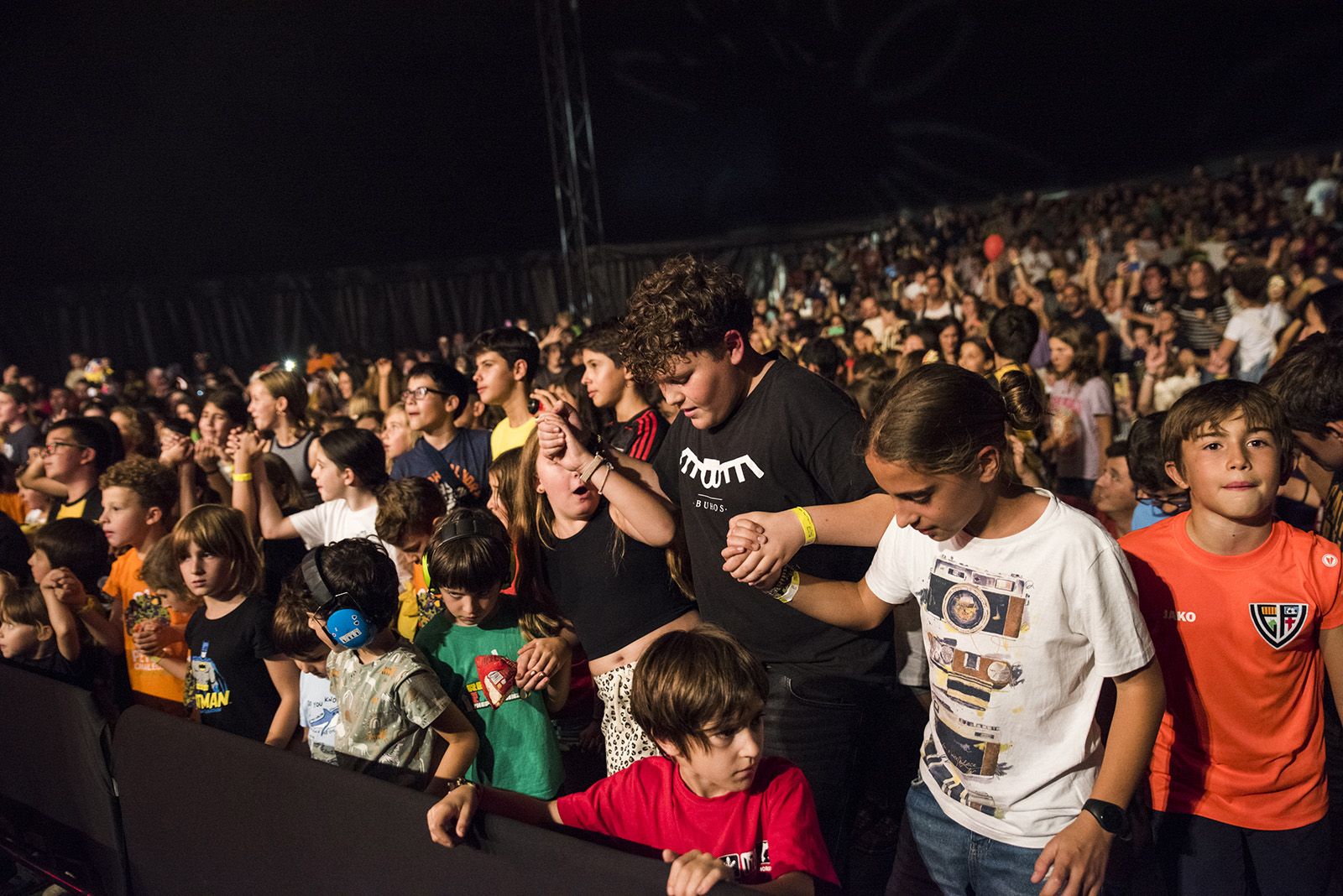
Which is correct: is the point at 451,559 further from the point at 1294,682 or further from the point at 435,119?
the point at 435,119

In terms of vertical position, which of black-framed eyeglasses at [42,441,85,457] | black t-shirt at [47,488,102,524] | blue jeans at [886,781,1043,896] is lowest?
blue jeans at [886,781,1043,896]

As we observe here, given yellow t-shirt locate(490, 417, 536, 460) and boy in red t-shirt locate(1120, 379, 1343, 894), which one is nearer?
boy in red t-shirt locate(1120, 379, 1343, 894)

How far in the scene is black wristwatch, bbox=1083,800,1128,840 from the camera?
148cm

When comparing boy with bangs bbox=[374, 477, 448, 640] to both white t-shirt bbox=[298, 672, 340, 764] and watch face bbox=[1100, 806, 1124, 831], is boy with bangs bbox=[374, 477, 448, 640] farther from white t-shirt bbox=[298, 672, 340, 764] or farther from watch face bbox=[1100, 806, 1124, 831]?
watch face bbox=[1100, 806, 1124, 831]

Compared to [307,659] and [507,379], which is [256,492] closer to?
[507,379]

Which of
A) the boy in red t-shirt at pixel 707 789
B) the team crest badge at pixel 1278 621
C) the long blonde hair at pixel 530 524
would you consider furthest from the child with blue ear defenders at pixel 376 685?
the team crest badge at pixel 1278 621

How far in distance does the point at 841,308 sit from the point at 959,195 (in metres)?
7.11

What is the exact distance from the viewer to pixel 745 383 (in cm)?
214

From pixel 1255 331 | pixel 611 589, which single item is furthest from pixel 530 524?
pixel 1255 331

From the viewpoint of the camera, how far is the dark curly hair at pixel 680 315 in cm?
200

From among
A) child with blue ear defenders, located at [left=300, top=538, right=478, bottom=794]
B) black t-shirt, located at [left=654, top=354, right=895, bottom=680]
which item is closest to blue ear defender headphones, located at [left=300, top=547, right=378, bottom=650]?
child with blue ear defenders, located at [left=300, top=538, right=478, bottom=794]

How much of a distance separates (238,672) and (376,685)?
823mm

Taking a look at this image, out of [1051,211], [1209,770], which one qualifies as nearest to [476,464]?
[1209,770]

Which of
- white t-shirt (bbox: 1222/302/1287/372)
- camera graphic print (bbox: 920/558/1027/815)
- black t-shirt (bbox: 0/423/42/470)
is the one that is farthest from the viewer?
black t-shirt (bbox: 0/423/42/470)
